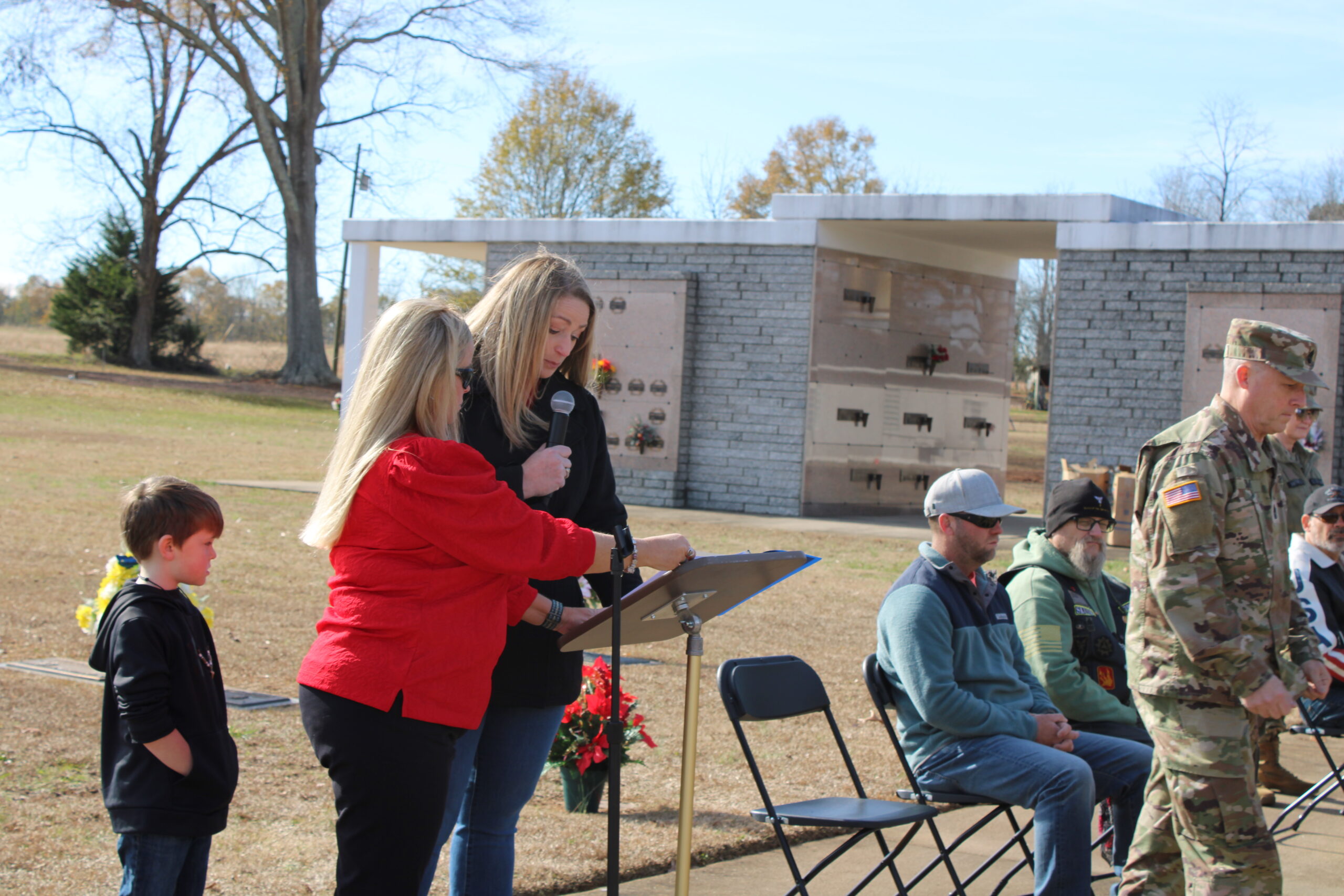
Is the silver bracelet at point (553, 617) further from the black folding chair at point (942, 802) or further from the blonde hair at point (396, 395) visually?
the black folding chair at point (942, 802)

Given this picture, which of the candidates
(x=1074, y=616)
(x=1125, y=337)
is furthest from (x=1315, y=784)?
(x=1125, y=337)

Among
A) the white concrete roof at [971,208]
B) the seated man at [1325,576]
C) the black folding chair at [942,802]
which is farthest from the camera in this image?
the white concrete roof at [971,208]

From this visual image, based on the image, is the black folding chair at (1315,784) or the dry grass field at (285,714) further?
the black folding chair at (1315,784)

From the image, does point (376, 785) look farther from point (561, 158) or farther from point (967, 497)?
point (561, 158)

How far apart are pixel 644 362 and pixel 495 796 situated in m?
14.4

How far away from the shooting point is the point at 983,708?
4.22m

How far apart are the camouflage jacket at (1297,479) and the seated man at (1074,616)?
8.06 ft

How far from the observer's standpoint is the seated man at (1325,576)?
595cm

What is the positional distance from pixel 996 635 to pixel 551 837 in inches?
69.2

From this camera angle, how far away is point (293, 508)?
52.7ft

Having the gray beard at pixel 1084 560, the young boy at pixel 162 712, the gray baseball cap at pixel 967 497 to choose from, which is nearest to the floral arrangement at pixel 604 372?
the gray beard at pixel 1084 560

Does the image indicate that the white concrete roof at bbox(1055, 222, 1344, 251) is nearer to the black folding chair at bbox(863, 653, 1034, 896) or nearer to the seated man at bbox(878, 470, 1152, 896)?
the seated man at bbox(878, 470, 1152, 896)

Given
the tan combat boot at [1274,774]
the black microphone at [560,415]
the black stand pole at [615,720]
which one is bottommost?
the tan combat boot at [1274,774]

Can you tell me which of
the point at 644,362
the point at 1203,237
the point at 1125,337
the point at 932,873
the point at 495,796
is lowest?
the point at 932,873
